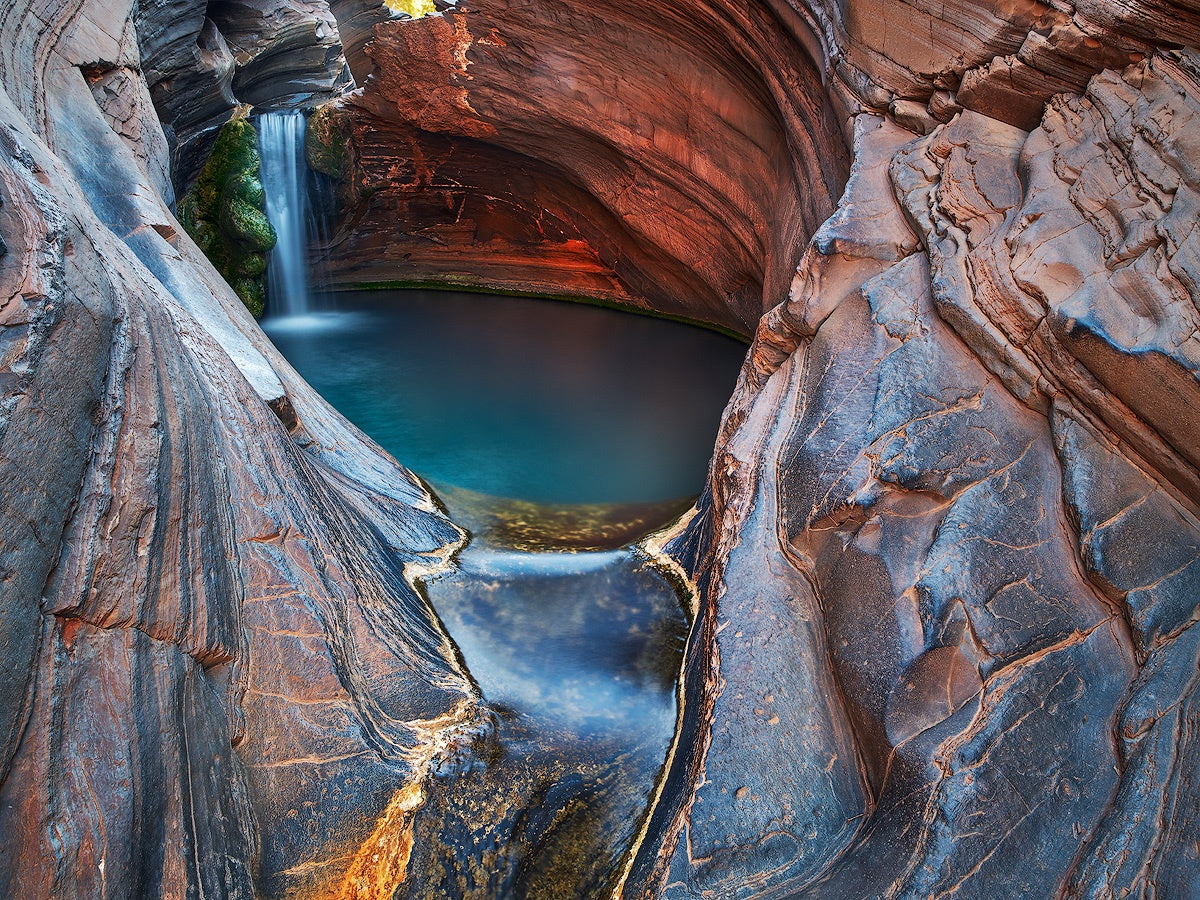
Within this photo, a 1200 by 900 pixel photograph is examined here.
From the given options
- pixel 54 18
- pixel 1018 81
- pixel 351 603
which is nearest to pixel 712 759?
pixel 351 603

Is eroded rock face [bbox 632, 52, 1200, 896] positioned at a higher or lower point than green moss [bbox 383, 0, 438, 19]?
lower

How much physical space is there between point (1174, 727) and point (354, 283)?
422 inches

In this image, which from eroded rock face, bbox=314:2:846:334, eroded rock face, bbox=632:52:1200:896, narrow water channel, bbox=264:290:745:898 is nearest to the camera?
eroded rock face, bbox=632:52:1200:896

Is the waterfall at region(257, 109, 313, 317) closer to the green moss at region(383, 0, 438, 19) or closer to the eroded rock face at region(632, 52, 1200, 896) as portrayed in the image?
the eroded rock face at region(632, 52, 1200, 896)

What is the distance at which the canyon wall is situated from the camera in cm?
232

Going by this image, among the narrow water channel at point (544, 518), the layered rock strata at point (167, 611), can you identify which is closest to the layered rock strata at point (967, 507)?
the narrow water channel at point (544, 518)

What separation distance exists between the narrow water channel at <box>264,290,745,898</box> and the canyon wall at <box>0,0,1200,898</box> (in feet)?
0.68

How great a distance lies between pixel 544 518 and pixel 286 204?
6.45 m

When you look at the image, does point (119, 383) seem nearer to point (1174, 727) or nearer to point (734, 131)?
point (1174, 727)

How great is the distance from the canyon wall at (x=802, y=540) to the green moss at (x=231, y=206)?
3.69 m

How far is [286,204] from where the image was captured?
984cm

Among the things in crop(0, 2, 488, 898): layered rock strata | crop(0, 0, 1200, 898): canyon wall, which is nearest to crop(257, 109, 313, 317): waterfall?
crop(0, 0, 1200, 898): canyon wall

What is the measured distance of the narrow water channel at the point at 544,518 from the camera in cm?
315

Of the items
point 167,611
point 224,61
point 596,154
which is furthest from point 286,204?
point 167,611
